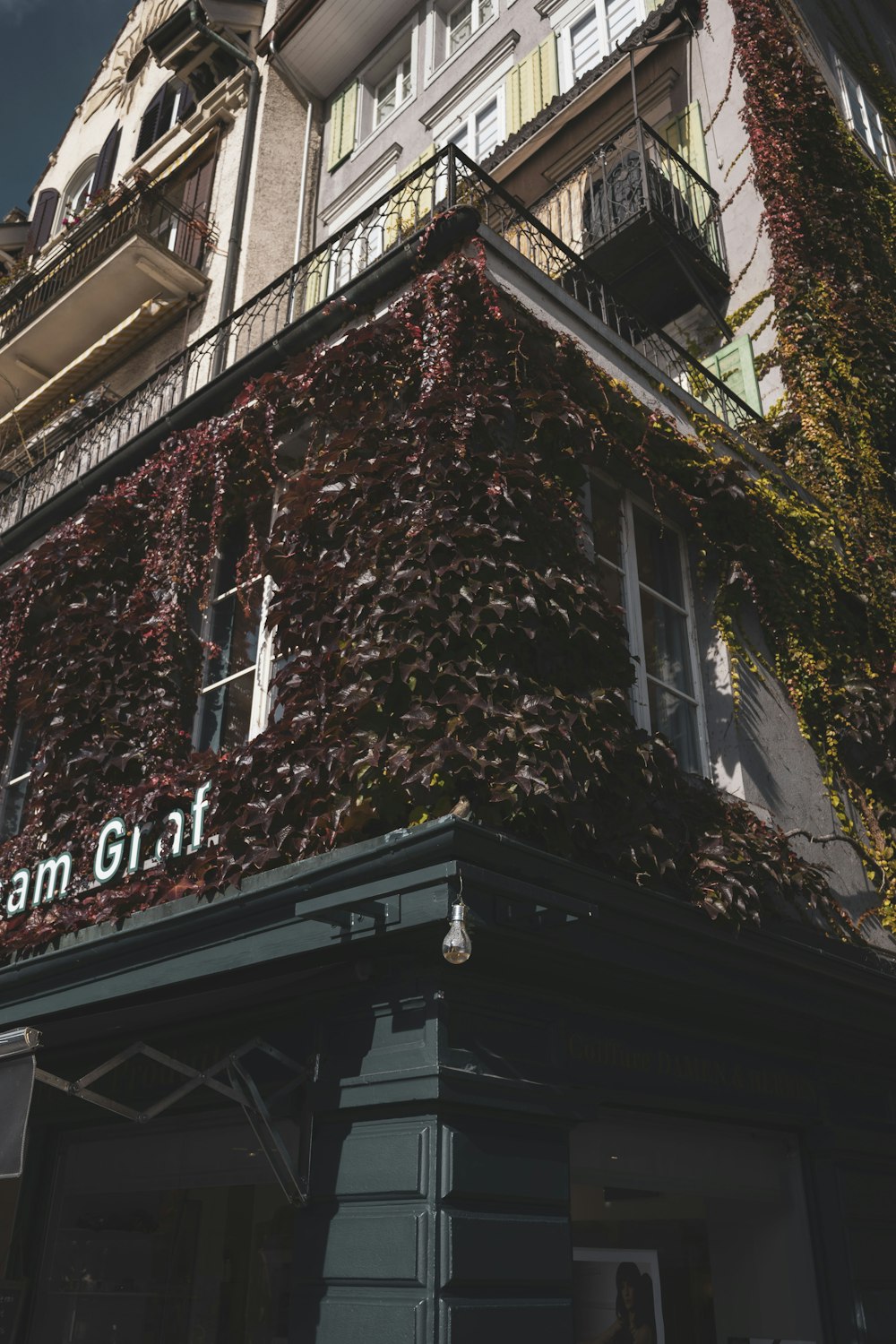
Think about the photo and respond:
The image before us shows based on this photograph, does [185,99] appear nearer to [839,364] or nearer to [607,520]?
[839,364]

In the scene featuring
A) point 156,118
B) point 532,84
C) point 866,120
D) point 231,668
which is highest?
point 156,118

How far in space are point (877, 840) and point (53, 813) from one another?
6.09 meters

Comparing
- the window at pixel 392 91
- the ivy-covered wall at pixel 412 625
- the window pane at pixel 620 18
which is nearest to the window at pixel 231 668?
the ivy-covered wall at pixel 412 625

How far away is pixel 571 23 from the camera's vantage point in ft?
50.2

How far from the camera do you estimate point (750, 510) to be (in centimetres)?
879

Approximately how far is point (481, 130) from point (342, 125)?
8.89ft

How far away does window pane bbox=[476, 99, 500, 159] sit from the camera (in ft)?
50.8

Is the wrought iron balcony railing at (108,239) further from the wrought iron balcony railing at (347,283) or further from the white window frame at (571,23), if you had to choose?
the white window frame at (571,23)

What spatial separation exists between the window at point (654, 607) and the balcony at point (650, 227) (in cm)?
403

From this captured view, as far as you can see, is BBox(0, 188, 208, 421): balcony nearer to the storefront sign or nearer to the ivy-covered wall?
the ivy-covered wall

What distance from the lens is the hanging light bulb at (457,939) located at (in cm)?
426

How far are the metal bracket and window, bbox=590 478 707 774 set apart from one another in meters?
3.23

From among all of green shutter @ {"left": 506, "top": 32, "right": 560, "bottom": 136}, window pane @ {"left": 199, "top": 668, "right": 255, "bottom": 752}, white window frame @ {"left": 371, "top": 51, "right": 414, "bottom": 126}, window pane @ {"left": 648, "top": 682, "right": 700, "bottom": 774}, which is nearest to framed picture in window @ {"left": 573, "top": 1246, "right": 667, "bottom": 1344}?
window pane @ {"left": 648, "top": 682, "right": 700, "bottom": 774}

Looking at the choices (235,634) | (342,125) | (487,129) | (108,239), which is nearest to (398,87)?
(342,125)
